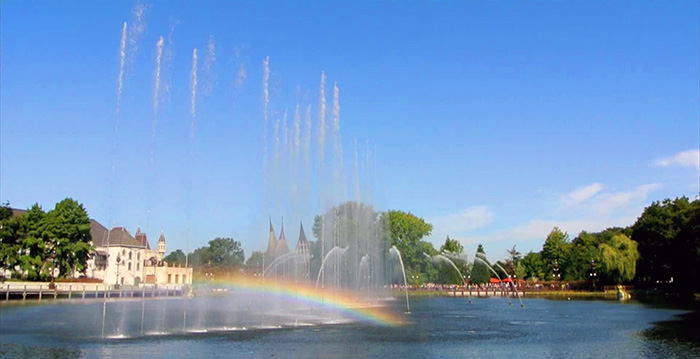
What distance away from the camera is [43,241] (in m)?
91.4

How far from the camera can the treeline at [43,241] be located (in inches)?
3482

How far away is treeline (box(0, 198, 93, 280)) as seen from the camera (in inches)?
3482

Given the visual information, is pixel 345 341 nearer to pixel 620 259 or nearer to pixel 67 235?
pixel 67 235

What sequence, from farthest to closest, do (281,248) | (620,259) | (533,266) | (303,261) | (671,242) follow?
(533,266) → (620,259) → (671,242) → (303,261) → (281,248)

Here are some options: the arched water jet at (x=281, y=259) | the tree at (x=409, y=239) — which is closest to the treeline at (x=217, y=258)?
the tree at (x=409, y=239)

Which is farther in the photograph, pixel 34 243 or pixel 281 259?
pixel 34 243

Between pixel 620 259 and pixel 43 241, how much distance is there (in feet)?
308

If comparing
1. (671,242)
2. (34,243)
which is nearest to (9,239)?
(34,243)

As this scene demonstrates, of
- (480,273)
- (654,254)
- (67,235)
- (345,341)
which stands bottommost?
(345,341)

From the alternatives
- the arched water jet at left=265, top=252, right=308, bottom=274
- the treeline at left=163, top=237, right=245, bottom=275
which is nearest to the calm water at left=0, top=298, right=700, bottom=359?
the arched water jet at left=265, top=252, right=308, bottom=274

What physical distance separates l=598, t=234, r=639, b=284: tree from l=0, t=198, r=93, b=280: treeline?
8732cm

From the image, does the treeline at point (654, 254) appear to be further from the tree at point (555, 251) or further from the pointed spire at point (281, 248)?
the pointed spire at point (281, 248)

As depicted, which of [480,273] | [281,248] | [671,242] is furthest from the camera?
[480,273]

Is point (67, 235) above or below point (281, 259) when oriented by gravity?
above
